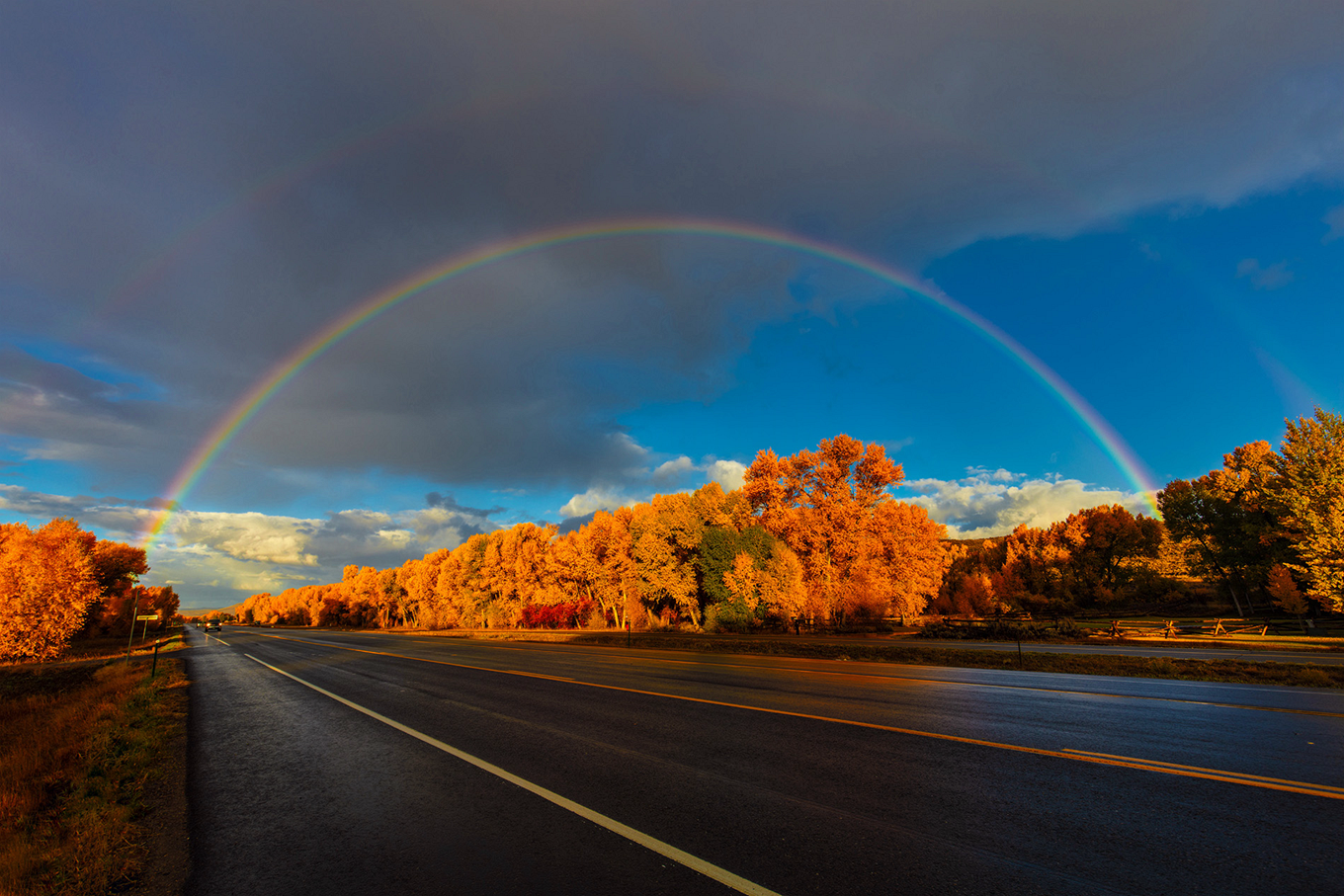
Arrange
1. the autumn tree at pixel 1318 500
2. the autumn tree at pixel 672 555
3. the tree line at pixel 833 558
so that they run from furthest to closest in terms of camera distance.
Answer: the autumn tree at pixel 672 555
the tree line at pixel 833 558
the autumn tree at pixel 1318 500

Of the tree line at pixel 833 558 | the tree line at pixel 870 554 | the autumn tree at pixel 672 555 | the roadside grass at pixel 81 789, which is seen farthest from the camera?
the autumn tree at pixel 672 555

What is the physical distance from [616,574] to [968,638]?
115 feet

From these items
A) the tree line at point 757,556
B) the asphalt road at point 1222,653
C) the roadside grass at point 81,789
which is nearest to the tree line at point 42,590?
the roadside grass at point 81,789

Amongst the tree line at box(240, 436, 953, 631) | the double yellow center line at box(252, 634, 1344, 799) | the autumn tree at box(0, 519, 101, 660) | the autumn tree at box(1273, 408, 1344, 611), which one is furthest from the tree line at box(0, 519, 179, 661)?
the autumn tree at box(1273, 408, 1344, 611)

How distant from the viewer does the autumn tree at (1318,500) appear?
36.1 metres

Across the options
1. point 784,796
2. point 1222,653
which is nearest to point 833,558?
point 1222,653

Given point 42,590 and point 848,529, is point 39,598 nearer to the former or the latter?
point 42,590

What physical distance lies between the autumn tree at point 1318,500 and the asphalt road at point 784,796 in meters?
36.3

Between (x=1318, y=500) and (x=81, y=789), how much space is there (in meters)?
60.8

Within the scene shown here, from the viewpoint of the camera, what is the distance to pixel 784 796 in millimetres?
5816

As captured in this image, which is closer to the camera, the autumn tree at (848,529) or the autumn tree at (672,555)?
the autumn tree at (848,529)

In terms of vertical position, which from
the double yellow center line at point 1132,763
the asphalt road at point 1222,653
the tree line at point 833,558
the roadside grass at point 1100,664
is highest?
the tree line at point 833,558

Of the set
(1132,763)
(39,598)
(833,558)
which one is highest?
(833,558)

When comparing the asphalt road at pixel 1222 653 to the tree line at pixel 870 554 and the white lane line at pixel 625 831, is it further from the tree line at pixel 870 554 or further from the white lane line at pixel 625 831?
the white lane line at pixel 625 831
